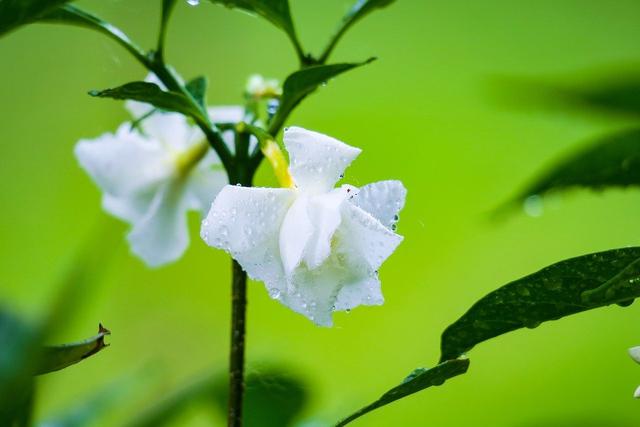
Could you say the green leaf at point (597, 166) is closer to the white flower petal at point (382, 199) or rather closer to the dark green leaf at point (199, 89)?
the white flower petal at point (382, 199)

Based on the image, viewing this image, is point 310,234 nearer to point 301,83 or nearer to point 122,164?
point 301,83

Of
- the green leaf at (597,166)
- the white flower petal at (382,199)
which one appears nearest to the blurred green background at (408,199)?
the white flower petal at (382,199)

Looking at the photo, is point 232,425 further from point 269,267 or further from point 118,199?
point 118,199

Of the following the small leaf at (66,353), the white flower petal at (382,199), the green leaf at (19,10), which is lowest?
the small leaf at (66,353)

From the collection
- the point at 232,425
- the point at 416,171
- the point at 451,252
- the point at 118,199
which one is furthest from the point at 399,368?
the point at 232,425

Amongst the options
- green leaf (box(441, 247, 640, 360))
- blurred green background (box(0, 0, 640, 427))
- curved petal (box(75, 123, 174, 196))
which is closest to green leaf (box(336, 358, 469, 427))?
green leaf (box(441, 247, 640, 360))
